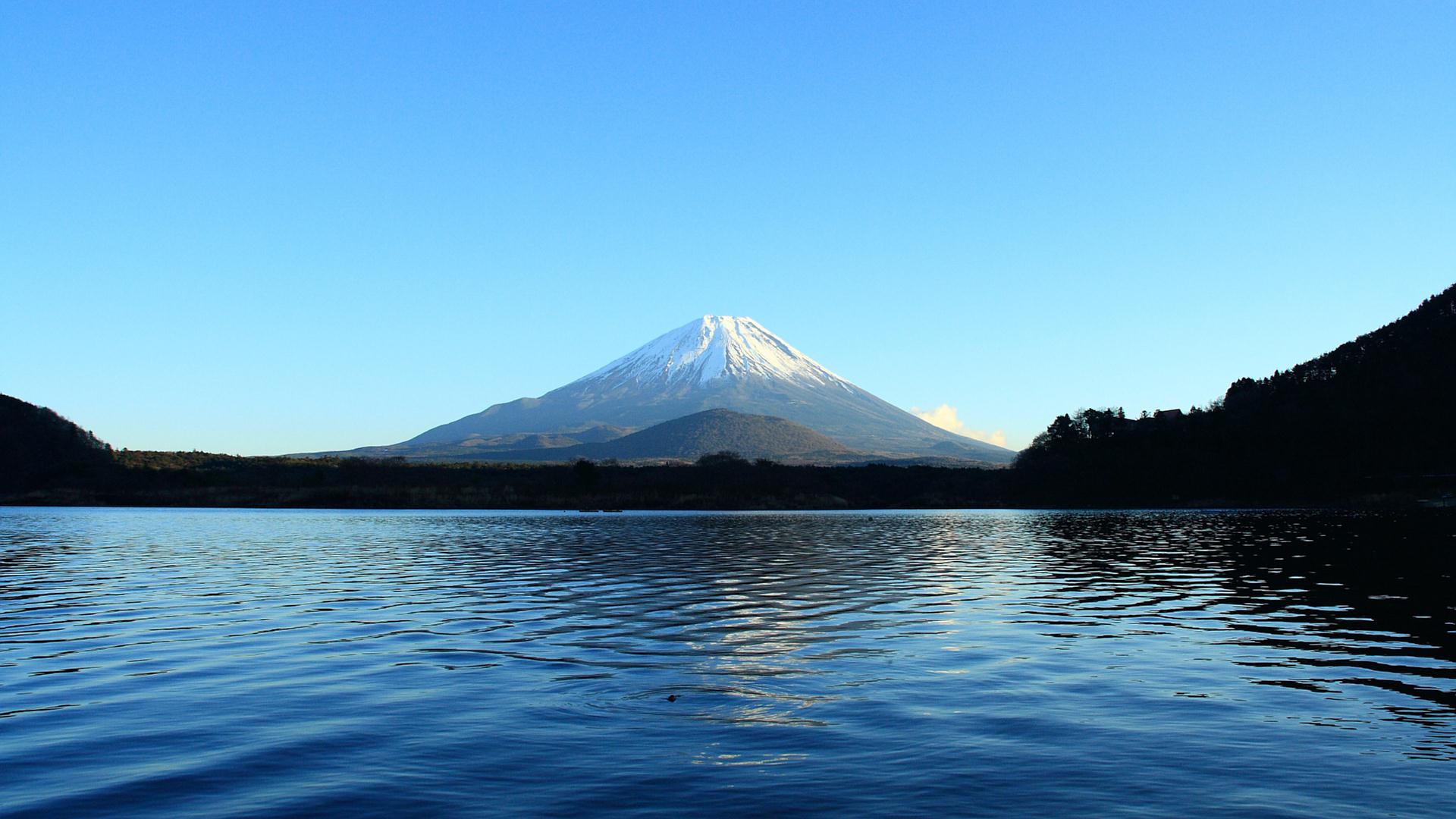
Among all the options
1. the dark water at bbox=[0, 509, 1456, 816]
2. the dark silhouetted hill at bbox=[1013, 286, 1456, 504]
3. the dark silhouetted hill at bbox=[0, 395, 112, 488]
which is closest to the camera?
the dark water at bbox=[0, 509, 1456, 816]

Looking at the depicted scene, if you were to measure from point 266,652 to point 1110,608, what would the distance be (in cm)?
1994

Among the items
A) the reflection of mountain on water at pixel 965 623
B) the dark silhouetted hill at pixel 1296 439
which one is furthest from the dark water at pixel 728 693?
the dark silhouetted hill at pixel 1296 439

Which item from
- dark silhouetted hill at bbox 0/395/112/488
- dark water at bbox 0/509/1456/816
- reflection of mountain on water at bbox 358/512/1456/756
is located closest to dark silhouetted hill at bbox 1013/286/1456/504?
reflection of mountain on water at bbox 358/512/1456/756

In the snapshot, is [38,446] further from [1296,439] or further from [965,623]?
[1296,439]

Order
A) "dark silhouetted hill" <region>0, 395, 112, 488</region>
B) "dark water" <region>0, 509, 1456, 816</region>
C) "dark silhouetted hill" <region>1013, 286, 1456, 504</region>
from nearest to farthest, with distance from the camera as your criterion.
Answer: "dark water" <region>0, 509, 1456, 816</region> < "dark silhouetted hill" <region>1013, 286, 1456, 504</region> < "dark silhouetted hill" <region>0, 395, 112, 488</region>

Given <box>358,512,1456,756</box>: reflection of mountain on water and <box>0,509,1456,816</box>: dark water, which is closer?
<box>0,509,1456,816</box>: dark water

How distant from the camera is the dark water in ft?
34.6

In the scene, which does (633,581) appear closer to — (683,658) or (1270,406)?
(683,658)

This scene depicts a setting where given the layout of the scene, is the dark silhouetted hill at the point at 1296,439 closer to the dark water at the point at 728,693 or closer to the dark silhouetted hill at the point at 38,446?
the dark water at the point at 728,693

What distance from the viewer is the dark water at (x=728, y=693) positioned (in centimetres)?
1054

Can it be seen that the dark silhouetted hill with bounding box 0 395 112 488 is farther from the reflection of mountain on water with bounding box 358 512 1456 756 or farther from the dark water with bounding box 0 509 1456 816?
the dark water with bounding box 0 509 1456 816

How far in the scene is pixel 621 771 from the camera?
11.1m

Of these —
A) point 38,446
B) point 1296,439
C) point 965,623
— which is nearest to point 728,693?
point 965,623

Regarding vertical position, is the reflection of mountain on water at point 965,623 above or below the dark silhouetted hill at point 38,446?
below
